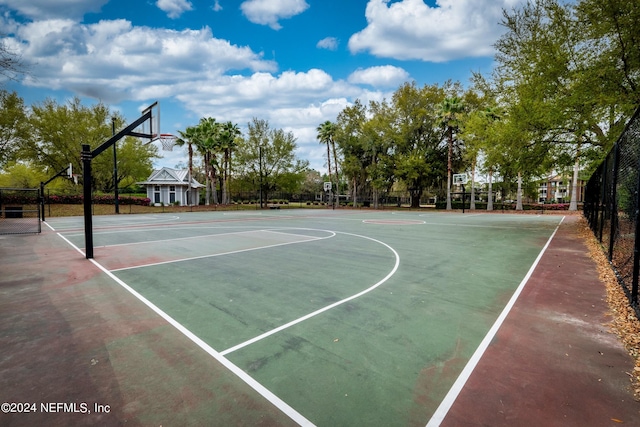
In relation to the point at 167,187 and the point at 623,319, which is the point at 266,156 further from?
the point at 623,319

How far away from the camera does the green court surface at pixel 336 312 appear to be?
2889 mm

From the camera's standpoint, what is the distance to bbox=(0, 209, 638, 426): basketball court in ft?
8.87

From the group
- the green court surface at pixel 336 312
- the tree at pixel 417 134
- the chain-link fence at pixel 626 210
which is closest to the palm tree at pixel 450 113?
the tree at pixel 417 134

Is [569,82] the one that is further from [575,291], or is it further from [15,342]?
[15,342]

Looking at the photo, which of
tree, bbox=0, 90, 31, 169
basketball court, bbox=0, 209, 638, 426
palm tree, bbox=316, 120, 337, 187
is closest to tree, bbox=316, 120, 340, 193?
palm tree, bbox=316, 120, 337, 187

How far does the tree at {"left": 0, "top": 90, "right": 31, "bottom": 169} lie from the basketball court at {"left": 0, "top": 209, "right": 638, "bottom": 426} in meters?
33.1

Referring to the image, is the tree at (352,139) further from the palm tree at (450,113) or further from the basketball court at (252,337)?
the basketball court at (252,337)

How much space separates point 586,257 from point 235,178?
43332 millimetres

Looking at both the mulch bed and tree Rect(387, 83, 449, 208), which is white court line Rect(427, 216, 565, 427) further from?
tree Rect(387, 83, 449, 208)

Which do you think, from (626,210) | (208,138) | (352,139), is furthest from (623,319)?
(352,139)

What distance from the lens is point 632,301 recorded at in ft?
16.1

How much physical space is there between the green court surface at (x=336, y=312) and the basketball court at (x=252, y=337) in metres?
0.02

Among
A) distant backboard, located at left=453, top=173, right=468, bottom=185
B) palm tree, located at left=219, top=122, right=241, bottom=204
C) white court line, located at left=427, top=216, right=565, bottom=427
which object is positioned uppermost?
palm tree, located at left=219, top=122, right=241, bottom=204

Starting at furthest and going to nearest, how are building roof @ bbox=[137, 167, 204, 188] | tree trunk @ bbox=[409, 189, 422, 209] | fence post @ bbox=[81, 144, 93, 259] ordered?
tree trunk @ bbox=[409, 189, 422, 209] < building roof @ bbox=[137, 167, 204, 188] < fence post @ bbox=[81, 144, 93, 259]
